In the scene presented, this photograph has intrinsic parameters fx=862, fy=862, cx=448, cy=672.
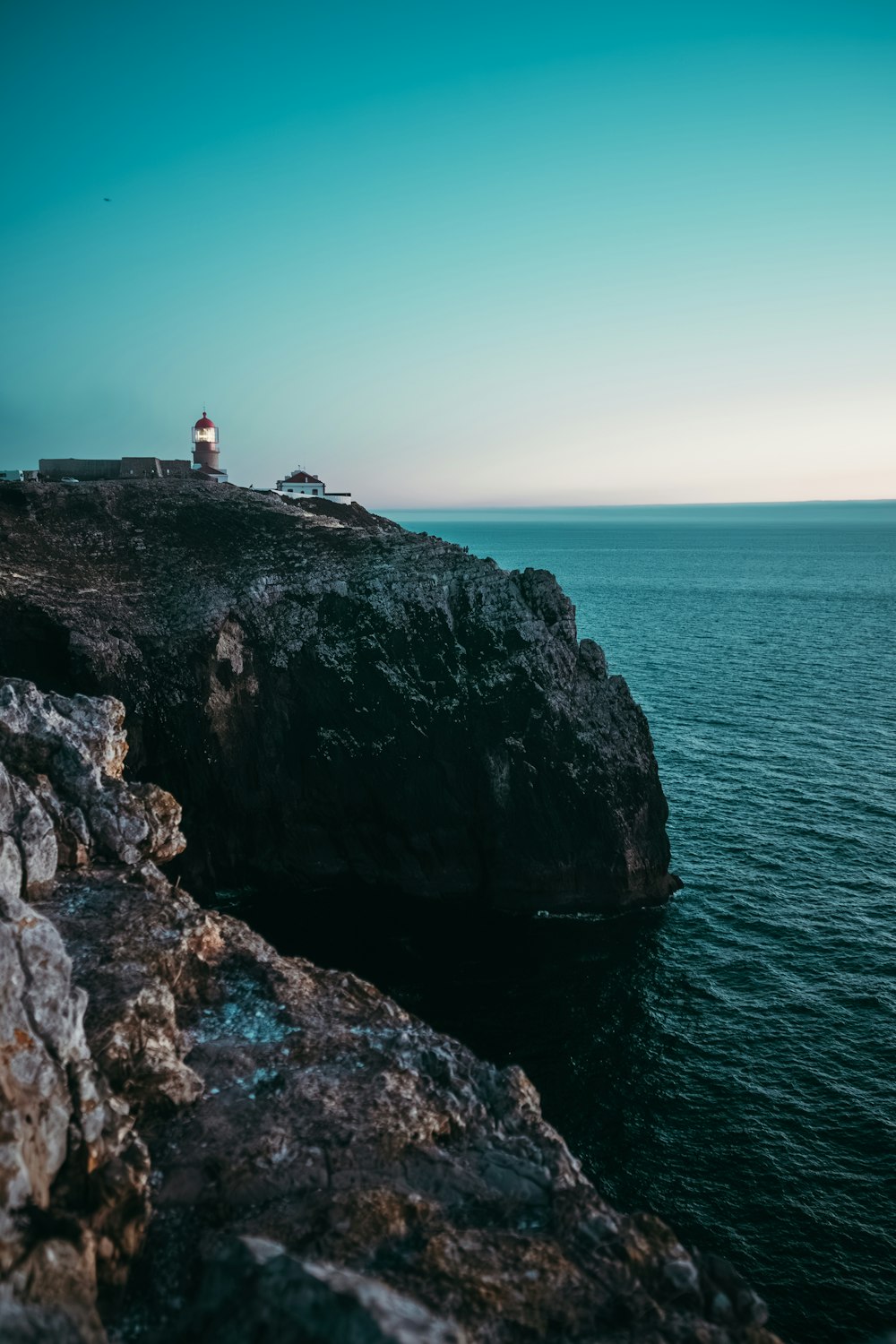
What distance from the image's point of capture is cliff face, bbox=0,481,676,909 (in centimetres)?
5350

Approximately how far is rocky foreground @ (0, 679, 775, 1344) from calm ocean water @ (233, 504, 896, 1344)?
12483 millimetres

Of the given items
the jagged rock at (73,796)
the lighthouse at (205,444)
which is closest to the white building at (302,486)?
the lighthouse at (205,444)

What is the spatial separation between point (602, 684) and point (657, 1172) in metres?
29.7

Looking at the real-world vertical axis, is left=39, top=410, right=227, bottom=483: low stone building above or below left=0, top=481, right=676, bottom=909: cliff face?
above

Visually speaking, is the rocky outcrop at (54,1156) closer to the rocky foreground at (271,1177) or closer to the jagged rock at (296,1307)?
the rocky foreground at (271,1177)

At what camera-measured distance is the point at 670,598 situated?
170m

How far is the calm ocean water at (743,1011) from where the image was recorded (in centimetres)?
3016

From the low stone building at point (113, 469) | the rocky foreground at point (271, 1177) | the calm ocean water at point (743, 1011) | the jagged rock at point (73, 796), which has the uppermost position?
the low stone building at point (113, 469)

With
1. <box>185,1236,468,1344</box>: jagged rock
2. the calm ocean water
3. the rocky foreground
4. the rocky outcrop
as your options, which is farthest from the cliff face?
<box>185,1236,468,1344</box>: jagged rock

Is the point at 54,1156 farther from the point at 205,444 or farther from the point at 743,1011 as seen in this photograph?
the point at 205,444

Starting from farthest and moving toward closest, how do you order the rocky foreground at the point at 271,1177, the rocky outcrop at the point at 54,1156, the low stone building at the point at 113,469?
the low stone building at the point at 113,469 → the rocky foreground at the point at 271,1177 → the rocky outcrop at the point at 54,1156

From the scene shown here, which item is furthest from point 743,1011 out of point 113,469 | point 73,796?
point 113,469

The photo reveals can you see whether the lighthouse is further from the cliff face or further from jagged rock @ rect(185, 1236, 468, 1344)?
jagged rock @ rect(185, 1236, 468, 1344)

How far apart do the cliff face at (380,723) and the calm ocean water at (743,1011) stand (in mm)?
5165
